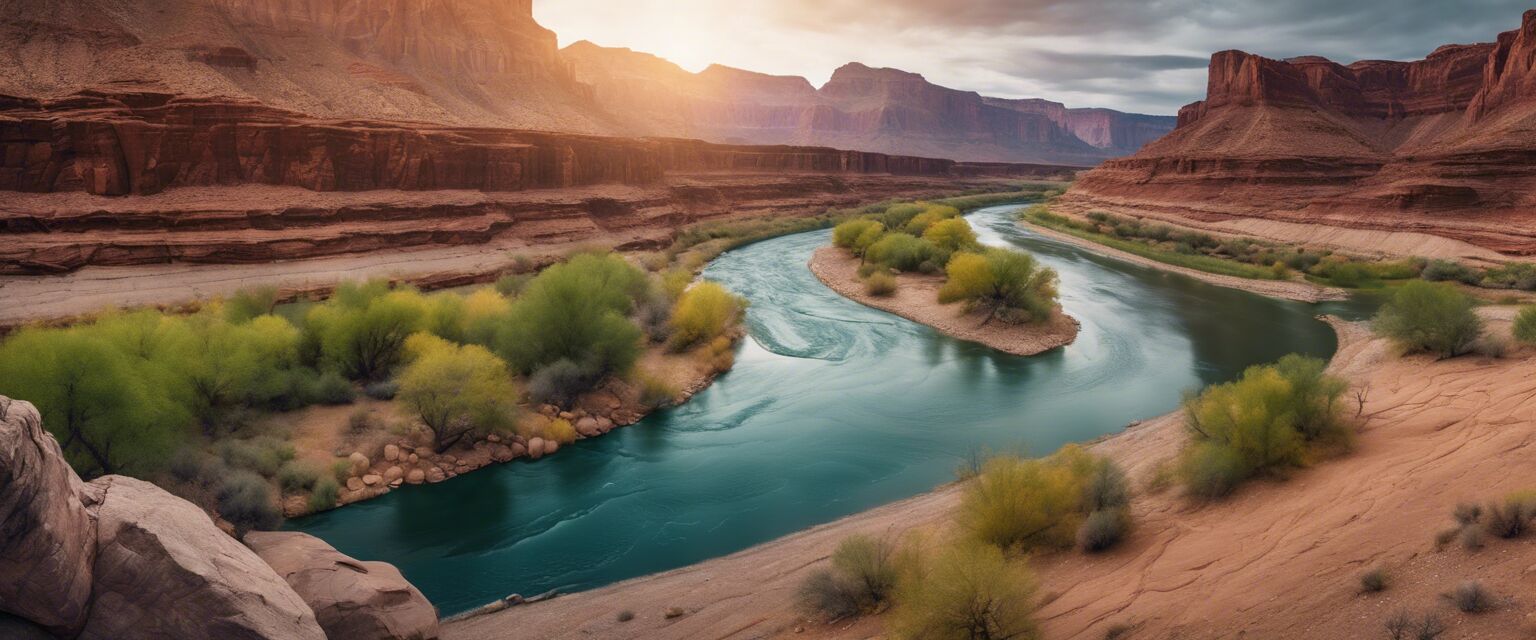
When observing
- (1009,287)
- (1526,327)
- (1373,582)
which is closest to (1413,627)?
(1373,582)

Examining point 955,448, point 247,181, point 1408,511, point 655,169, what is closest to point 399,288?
point 247,181

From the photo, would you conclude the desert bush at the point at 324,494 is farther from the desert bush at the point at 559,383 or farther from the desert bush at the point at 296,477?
the desert bush at the point at 559,383

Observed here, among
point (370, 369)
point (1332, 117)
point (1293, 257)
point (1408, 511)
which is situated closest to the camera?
point (1408, 511)

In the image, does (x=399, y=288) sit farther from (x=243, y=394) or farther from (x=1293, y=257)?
(x=1293, y=257)

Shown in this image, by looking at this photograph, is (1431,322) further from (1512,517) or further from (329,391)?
(329,391)

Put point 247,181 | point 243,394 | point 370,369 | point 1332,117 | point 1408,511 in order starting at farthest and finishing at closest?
1. point 1332,117
2. point 247,181
3. point 370,369
4. point 243,394
5. point 1408,511

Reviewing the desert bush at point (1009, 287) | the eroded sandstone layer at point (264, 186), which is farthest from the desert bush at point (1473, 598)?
the eroded sandstone layer at point (264, 186)
